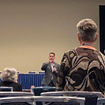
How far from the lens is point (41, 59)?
13.9m

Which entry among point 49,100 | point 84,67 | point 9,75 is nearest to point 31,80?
point 9,75

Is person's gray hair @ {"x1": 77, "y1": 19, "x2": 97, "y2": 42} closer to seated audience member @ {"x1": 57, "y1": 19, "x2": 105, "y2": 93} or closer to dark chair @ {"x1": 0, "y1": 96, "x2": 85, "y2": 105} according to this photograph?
seated audience member @ {"x1": 57, "y1": 19, "x2": 105, "y2": 93}

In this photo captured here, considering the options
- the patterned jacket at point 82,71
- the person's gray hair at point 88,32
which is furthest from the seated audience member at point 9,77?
the person's gray hair at point 88,32

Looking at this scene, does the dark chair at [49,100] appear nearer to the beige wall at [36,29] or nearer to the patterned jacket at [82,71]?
the patterned jacket at [82,71]

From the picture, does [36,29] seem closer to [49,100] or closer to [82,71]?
[82,71]

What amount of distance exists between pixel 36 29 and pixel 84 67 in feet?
36.0

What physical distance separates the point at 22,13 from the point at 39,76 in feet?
12.6

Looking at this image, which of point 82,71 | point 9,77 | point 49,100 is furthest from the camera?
point 9,77

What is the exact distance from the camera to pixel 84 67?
299 cm

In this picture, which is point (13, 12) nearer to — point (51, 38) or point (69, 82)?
point (51, 38)

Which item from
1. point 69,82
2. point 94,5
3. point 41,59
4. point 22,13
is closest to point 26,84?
point 41,59

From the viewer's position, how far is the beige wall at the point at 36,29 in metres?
13.8

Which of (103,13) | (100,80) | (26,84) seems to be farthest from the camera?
(103,13)

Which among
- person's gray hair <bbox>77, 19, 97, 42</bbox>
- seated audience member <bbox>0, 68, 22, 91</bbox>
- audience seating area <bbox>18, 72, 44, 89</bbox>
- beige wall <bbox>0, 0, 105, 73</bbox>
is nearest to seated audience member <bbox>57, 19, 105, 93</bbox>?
person's gray hair <bbox>77, 19, 97, 42</bbox>
